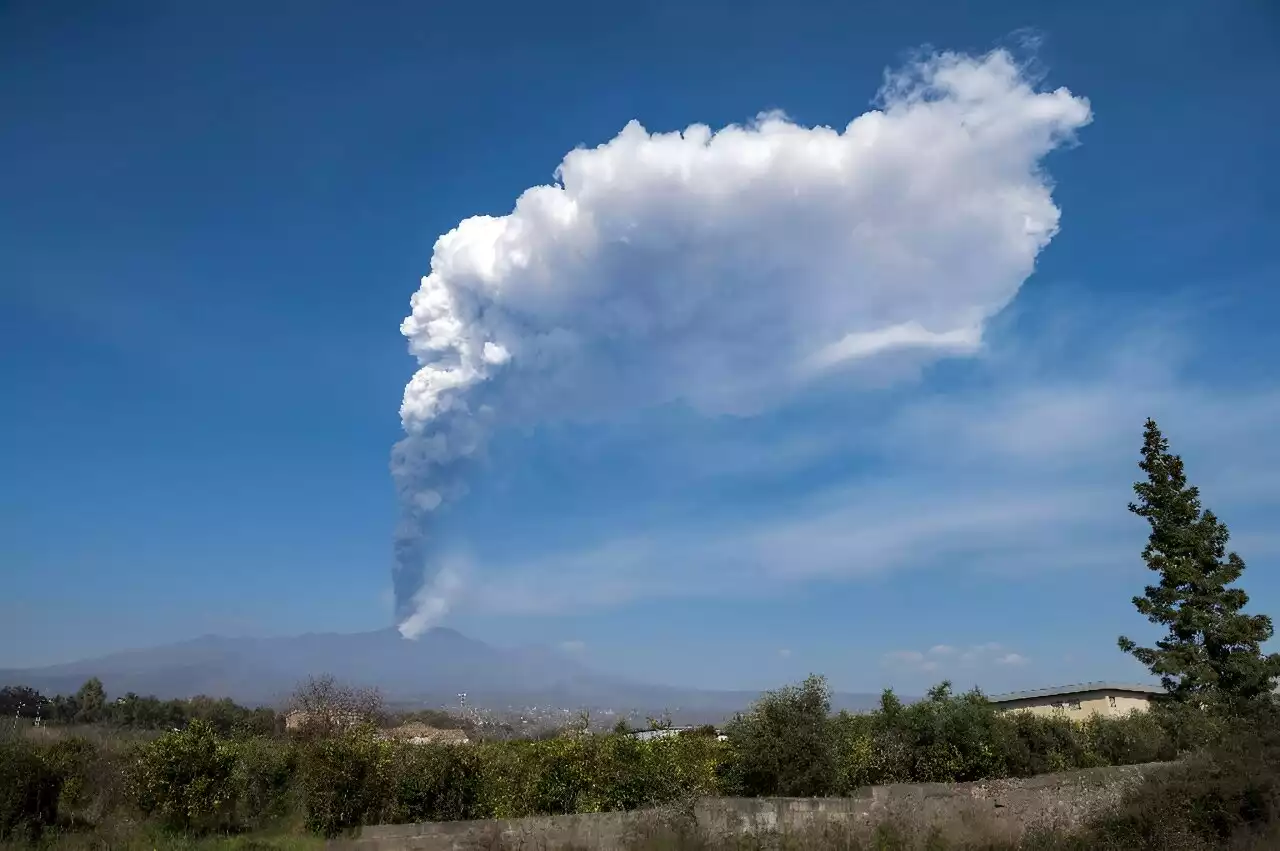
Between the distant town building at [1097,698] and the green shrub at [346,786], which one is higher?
the green shrub at [346,786]

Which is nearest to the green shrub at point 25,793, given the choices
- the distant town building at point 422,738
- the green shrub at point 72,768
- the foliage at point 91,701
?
the green shrub at point 72,768

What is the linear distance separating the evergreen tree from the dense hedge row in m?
17.9

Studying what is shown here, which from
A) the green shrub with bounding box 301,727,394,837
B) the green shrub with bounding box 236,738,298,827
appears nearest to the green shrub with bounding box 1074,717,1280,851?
the green shrub with bounding box 301,727,394,837

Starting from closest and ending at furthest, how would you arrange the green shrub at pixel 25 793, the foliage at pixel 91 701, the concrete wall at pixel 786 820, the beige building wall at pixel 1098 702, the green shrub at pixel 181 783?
the concrete wall at pixel 786 820
the green shrub at pixel 25 793
the green shrub at pixel 181 783
the beige building wall at pixel 1098 702
the foliage at pixel 91 701

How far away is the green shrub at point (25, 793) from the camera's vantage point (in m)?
13.7

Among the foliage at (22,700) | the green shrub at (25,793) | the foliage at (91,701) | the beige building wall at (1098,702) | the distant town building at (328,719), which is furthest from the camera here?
the foliage at (22,700)

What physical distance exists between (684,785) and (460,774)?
13.2 feet

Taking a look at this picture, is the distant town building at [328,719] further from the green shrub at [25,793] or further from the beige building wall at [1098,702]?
the beige building wall at [1098,702]

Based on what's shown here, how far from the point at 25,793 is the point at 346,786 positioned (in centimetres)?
487

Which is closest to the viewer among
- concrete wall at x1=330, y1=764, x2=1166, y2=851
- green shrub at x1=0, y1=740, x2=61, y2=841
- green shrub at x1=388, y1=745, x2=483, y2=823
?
concrete wall at x1=330, y1=764, x2=1166, y2=851

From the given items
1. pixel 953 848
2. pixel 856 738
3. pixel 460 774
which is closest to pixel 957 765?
pixel 856 738

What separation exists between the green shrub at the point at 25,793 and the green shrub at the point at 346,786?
399 cm

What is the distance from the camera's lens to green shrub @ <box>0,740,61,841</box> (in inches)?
540

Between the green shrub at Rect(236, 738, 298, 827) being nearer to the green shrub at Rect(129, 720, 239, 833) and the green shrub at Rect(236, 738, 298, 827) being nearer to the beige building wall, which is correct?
the green shrub at Rect(129, 720, 239, 833)
